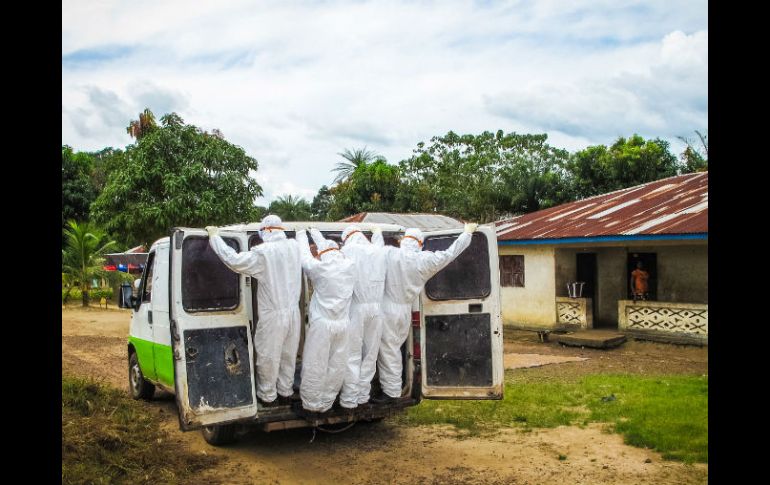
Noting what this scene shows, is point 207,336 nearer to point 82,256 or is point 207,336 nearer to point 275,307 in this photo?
point 275,307

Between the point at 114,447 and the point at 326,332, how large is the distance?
2.03 metres

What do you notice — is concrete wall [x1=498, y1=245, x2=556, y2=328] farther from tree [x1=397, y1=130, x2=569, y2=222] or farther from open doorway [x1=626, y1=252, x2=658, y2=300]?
tree [x1=397, y1=130, x2=569, y2=222]

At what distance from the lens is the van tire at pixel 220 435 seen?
6131 mm

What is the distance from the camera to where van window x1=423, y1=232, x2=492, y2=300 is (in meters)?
6.29

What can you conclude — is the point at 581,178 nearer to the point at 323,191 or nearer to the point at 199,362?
the point at 323,191

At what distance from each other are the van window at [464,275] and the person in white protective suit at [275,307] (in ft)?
4.61

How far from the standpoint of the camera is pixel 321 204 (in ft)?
135

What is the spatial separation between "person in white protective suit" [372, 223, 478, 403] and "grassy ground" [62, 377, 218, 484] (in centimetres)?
169

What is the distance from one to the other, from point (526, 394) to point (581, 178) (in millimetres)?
18754

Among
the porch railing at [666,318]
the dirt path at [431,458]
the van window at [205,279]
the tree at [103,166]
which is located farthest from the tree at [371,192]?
the van window at [205,279]

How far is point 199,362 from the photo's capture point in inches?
214

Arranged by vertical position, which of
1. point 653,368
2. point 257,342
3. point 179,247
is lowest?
point 653,368

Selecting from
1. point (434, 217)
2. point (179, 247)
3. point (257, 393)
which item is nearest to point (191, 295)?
point (179, 247)

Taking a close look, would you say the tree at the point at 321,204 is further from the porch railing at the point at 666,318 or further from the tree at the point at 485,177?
the porch railing at the point at 666,318
